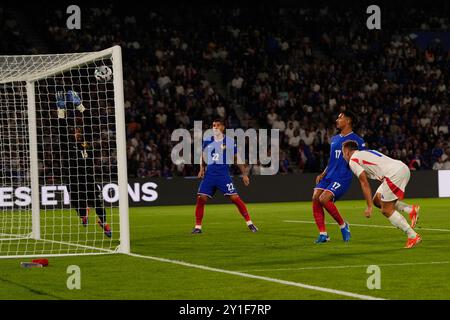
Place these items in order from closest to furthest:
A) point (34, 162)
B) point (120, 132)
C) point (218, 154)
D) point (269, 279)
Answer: point (269, 279), point (120, 132), point (34, 162), point (218, 154)

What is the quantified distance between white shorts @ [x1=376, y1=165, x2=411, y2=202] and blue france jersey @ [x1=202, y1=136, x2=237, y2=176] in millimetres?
4253

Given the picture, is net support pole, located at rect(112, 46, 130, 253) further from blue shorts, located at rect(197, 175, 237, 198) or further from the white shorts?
blue shorts, located at rect(197, 175, 237, 198)

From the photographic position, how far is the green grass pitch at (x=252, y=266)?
355 inches

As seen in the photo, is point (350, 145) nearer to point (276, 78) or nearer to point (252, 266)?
point (252, 266)

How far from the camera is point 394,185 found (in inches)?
520

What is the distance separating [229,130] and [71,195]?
49.5 ft

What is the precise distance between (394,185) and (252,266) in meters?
2.92

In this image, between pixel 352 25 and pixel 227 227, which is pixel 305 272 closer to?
pixel 227 227

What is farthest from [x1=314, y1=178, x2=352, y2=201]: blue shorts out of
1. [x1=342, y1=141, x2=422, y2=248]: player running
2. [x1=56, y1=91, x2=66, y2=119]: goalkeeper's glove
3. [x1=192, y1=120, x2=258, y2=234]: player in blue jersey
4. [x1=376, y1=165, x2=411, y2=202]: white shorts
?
[x1=56, y1=91, x2=66, y2=119]: goalkeeper's glove

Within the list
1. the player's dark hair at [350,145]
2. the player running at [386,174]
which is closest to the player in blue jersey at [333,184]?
the player's dark hair at [350,145]

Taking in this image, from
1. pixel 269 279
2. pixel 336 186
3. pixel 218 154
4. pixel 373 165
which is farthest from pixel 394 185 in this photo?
pixel 218 154

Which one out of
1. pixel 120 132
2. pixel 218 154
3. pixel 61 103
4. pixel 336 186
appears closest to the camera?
pixel 120 132

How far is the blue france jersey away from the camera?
17062 mm
